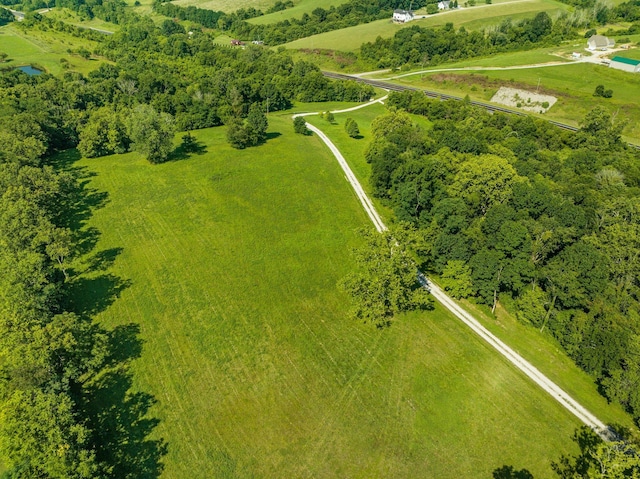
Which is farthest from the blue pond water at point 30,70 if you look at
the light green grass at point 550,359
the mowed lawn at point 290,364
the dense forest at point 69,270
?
the light green grass at point 550,359

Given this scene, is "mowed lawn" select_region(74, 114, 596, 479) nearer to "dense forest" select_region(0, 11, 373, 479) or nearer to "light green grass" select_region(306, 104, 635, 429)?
"dense forest" select_region(0, 11, 373, 479)

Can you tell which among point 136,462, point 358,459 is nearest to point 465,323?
point 358,459

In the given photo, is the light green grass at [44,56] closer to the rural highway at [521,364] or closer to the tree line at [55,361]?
the tree line at [55,361]

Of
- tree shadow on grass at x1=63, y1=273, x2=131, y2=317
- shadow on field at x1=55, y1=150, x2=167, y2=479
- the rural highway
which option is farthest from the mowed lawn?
the rural highway

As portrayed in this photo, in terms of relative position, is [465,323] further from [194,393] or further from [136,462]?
[136,462]

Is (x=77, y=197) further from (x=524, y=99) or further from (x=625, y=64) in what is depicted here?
(x=625, y=64)

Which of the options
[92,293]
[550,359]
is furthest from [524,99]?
[92,293]

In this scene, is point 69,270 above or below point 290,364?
A: above
